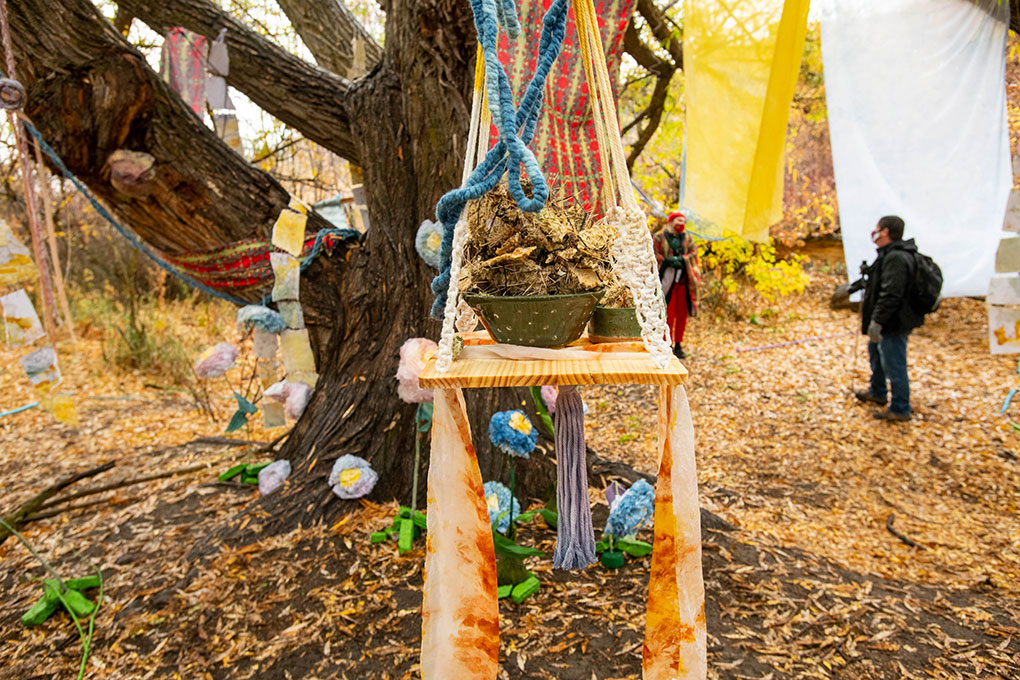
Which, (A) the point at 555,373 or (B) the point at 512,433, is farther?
(B) the point at 512,433

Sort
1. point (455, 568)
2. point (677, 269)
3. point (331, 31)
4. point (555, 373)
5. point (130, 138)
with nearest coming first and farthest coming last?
point (555, 373) < point (455, 568) < point (130, 138) < point (331, 31) < point (677, 269)

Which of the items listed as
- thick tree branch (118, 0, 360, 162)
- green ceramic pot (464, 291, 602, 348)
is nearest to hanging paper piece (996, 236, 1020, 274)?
green ceramic pot (464, 291, 602, 348)

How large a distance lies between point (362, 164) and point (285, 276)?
671mm

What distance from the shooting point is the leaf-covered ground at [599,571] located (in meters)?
1.92

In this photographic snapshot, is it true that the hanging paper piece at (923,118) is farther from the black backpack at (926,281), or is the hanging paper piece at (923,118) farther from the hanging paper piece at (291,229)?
the hanging paper piece at (291,229)

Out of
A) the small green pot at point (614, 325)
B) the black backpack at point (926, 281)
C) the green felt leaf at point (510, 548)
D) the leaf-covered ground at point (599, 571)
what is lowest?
the leaf-covered ground at point (599, 571)

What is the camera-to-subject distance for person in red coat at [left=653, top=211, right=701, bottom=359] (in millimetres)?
5383

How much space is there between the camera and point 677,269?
5.40m

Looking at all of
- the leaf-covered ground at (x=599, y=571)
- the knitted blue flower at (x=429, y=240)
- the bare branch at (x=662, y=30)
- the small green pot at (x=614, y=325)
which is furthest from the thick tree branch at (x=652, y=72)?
the small green pot at (x=614, y=325)

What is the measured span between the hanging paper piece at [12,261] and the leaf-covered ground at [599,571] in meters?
1.27

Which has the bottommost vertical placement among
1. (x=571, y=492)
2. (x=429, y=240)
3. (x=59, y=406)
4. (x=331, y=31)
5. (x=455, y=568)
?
(x=455, y=568)

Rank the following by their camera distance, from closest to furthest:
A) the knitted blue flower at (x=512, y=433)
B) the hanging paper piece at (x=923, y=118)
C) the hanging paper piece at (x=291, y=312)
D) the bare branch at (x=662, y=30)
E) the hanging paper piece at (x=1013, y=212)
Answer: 1. the knitted blue flower at (x=512, y=433)
2. the hanging paper piece at (x=291, y=312)
3. the hanging paper piece at (x=1013, y=212)
4. the hanging paper piece at (x=923, y=118)
5. the bare branch at (x=662, y=30)

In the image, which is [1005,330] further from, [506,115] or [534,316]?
[506,115]

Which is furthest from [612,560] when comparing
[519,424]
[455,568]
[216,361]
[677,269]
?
[677,269]
